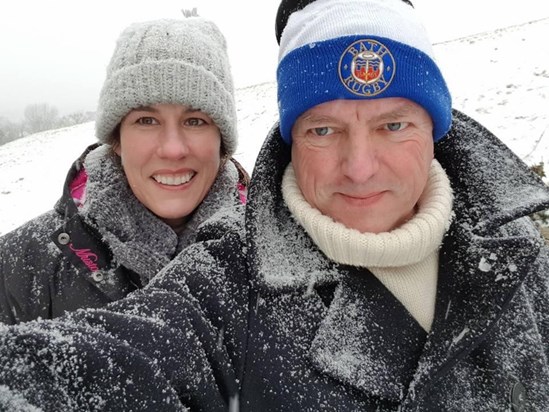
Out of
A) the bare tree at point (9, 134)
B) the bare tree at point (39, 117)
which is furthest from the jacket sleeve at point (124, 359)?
the bare tree at point (39, 117)

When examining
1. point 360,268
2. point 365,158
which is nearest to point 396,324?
point 360,268

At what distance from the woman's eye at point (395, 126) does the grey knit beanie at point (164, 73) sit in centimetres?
105

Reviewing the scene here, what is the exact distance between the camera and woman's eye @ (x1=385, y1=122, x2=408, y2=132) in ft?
5.13

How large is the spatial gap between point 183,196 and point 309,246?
3.01 feet

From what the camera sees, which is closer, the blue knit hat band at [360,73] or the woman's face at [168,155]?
the blue knit hat band at [360,73]

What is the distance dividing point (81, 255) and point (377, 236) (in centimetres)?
140

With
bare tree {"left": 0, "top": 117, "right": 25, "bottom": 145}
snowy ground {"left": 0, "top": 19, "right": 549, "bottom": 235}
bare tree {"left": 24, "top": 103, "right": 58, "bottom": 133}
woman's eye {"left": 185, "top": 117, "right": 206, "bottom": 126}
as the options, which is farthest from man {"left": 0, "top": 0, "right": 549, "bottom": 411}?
bare tree {"left": 24, "top": 103, "right": 58, "bottom": 133}

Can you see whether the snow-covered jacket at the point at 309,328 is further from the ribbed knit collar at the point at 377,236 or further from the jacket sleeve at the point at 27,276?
the jacket sleeve at the point at 27,276

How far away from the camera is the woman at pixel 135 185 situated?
2.08 metres

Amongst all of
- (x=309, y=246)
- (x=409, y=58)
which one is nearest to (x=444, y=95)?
(x=409, y=58)

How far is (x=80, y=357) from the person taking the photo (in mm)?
1045

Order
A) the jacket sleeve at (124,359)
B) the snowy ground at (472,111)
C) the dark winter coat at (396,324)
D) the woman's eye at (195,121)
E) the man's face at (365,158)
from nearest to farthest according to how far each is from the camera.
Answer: the jacket sleeve at (124,359)
the dark winter coat at (396,324)
the man's face at (365,158)
the woman's eye at (195,121)
the snowy ground at (472,111)

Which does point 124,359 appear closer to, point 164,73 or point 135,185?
point 135,185

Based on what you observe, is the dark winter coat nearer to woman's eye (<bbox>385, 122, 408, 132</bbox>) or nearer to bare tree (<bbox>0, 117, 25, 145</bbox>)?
woman's eye (<bbox>385, 122, 408, 132</bbox>)
